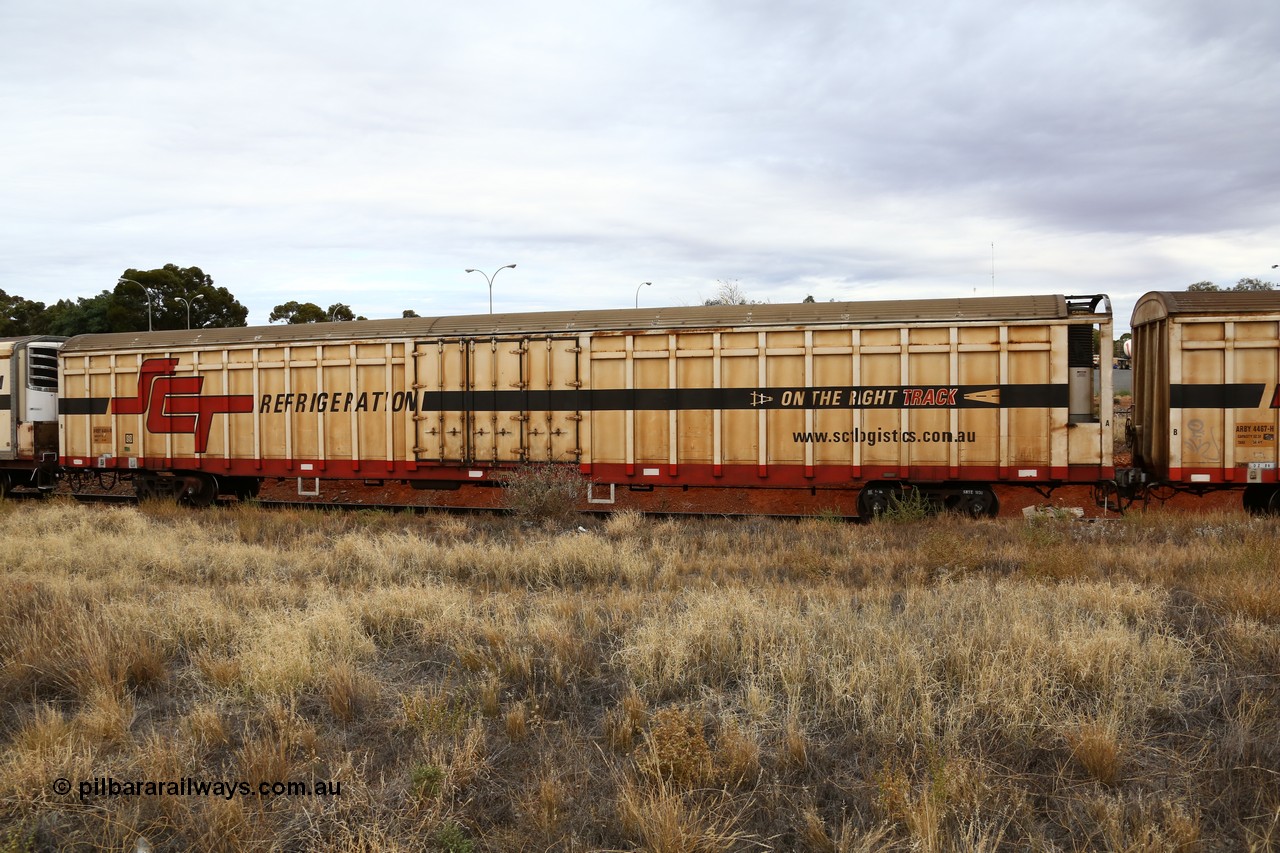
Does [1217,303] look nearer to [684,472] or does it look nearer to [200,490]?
[684,472]

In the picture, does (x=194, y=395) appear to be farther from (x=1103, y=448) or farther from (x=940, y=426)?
(x=1103, y=448)

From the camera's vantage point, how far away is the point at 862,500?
14.2 m

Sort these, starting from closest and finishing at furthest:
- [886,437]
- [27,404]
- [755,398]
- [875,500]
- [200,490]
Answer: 1. [886,437]
2. [875,500]
3. [755,398]
4. [200,490]
5. [27,404]

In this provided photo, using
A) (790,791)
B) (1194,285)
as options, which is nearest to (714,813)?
(790,791)

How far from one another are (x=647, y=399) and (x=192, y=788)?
35.5 feet

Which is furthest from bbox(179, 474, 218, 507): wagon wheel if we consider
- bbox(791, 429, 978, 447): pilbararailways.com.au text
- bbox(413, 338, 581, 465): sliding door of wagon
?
bbox(791, 429, 978, 447): pilbararailways.com.au text

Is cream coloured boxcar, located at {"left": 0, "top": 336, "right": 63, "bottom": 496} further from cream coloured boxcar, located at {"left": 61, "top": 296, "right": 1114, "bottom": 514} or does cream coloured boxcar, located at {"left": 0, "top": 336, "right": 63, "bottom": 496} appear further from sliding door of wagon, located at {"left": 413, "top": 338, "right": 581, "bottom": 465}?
sliding door of wagon, located at {"left": 413, "top": 338, "right": 581, "bottom": 465}

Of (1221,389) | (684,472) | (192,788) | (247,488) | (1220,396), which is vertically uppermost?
(1221,389)

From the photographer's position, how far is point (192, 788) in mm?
4293

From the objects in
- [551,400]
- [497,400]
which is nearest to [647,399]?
[551,400]

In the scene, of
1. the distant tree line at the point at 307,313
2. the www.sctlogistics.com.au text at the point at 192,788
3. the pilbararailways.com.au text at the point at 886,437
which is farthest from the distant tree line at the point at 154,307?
the www.sctlogistics.com.au text at the point at 192,788

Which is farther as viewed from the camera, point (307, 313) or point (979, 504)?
point (307, 313)

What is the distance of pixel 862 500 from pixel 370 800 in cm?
1120

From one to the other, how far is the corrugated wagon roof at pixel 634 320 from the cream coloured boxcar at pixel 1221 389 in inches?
75.9
